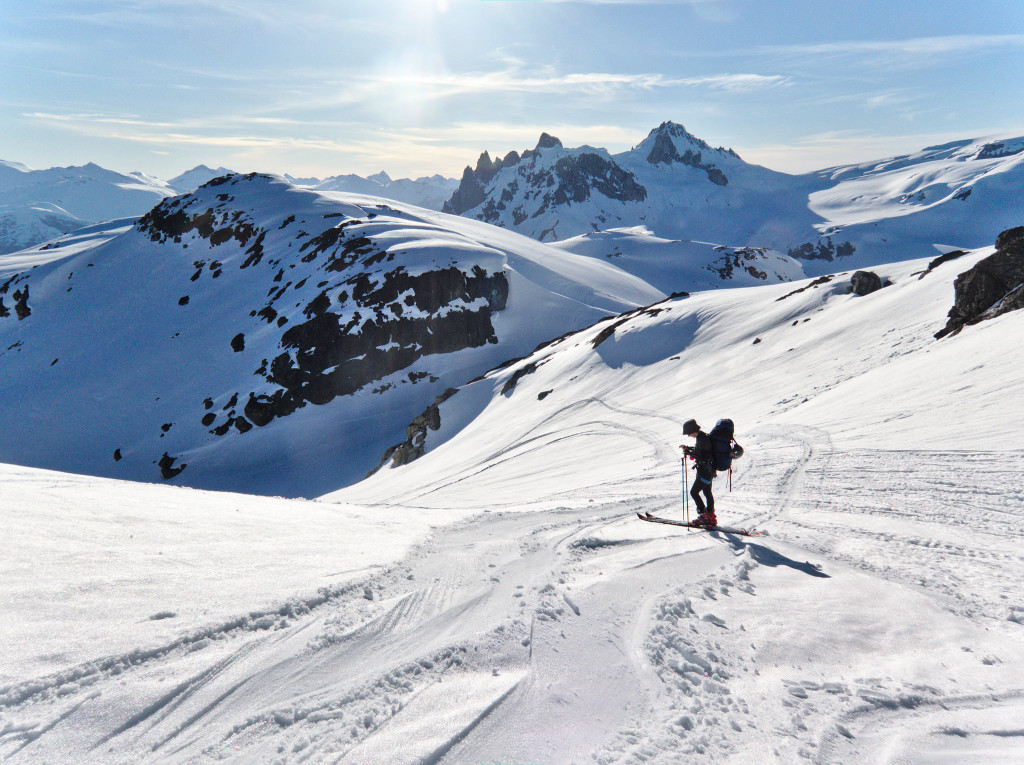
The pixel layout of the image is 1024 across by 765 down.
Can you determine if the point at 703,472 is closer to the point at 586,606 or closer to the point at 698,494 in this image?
the point at 698,494

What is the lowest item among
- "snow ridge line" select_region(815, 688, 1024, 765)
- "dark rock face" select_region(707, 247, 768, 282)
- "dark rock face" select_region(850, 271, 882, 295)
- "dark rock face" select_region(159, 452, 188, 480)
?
"dark rock face" select_region(159, 452, 188, 480)

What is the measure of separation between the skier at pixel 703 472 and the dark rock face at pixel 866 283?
28.1 metres

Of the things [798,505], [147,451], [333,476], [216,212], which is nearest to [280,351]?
[147,451]

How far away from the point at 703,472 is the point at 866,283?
28939 millimetres

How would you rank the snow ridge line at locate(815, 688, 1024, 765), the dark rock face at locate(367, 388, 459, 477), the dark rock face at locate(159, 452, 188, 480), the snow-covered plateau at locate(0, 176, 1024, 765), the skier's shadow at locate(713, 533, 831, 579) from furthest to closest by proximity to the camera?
the dark rock face at locate(159, 452, 188, 480)
the dark rock face at locate(367, 388, 459, 477)
the skier's shadow at locate(713, 533, 831, 579)
the snow ridge line at locate(815, 688, 1024, 765)
the snow-covered plateau at locate(0, 176, 1024, 765)

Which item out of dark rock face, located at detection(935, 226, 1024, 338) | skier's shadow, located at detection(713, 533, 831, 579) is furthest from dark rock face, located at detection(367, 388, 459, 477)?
skier's shadow, located at detection(713, 533, 831, 579)

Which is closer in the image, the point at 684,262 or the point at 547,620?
the point at 547,620

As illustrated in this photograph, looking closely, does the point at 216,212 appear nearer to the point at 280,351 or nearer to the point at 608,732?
the point at 280,351

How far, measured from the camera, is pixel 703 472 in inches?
353

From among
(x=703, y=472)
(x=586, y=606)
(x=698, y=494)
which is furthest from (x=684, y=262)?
(x=586, y=606)

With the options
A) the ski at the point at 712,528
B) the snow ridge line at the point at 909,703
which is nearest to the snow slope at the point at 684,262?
the ski at the point at 712,528

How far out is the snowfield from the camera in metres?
3.57

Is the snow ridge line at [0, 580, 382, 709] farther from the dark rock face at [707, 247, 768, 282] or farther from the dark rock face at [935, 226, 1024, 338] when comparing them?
the dark rock face at [707, 247, 768, 282]

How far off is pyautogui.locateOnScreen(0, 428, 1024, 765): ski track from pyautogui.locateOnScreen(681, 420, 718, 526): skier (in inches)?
47.3
